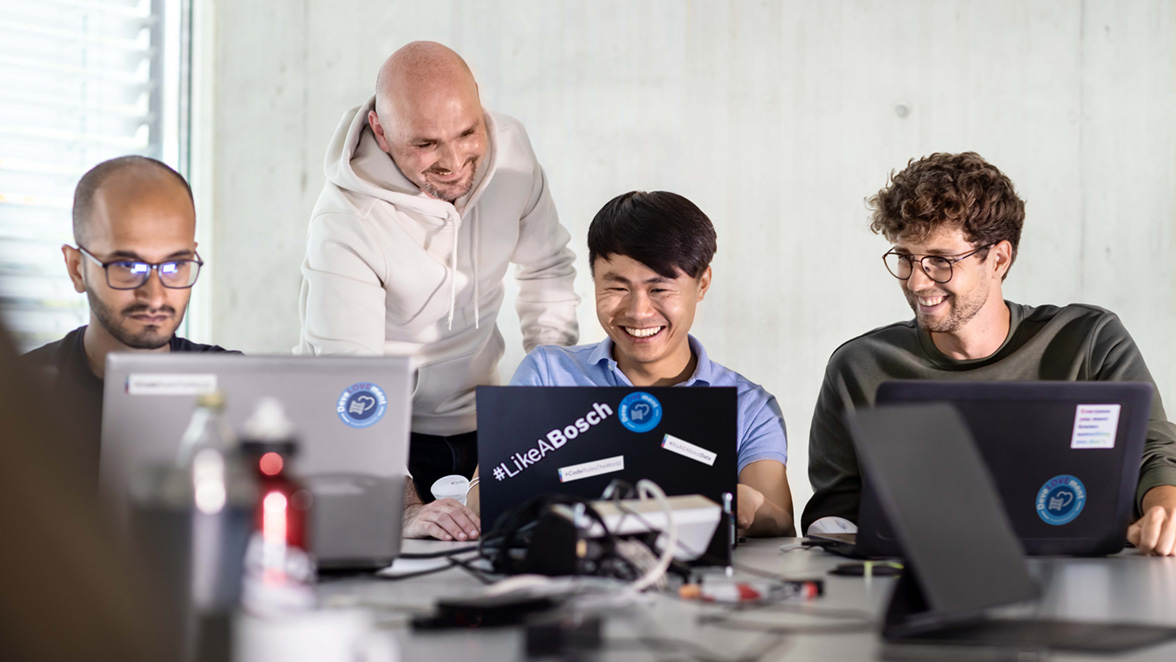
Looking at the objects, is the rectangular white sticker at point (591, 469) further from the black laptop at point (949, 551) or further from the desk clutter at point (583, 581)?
the black laptop at point (949, 551)

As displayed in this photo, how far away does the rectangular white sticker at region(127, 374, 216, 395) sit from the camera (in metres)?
1.20

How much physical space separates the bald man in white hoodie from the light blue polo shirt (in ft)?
1.41

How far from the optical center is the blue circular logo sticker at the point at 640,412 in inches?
57.5

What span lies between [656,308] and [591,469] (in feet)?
2.09

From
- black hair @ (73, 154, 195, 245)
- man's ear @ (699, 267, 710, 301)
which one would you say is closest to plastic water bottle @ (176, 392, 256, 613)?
black hair @ (73, 154, 195, 245)

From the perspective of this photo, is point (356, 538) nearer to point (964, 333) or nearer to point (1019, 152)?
point (964, 333)

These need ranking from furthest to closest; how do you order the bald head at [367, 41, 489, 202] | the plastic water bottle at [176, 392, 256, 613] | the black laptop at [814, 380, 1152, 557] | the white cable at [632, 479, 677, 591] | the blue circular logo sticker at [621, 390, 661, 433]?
the bald head at [367, 41, 489, 202] → the blue circular logo sticker at [621, 390, 661, 433] → the black laptop at [814, 380, 1152, 557] → the white cable at [632, 479, 677, 591] → the plastic water bottle at [176, 392, 256, 613]

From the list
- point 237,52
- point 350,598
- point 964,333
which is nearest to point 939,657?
point 350,598

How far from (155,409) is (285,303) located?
2355 mm

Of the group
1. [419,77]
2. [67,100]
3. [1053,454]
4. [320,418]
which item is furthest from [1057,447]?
[67,100]

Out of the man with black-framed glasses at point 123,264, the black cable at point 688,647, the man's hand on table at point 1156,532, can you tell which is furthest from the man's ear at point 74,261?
the man's hand on table at point 1156,532

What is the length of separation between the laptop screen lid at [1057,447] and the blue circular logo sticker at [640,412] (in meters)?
0.35

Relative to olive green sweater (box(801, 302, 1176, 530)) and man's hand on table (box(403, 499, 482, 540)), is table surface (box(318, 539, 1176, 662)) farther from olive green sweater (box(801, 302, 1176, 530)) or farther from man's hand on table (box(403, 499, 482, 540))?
olive green sweater (box(801, 302, 1176, 530))

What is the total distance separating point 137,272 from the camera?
1.75m
